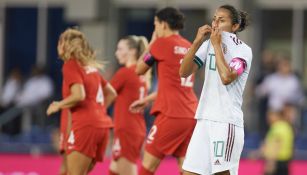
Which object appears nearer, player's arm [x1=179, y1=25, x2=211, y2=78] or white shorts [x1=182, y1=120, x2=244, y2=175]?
player's arm [x1=179, y1=25, x2=211, y2=78]

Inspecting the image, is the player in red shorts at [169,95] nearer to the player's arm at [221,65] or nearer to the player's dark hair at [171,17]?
the player's dark hair at [171,17]

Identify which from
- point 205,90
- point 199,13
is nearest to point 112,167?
point 205,90

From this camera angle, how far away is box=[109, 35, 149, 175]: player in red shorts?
13.3 metres

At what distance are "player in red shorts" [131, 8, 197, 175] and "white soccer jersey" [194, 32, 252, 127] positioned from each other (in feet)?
6.53

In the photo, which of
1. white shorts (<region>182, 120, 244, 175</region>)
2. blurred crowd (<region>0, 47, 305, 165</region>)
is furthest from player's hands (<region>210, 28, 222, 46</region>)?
blurred crowd (<region>0, 47, 305, 165</region>)

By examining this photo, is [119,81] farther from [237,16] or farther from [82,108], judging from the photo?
[237,16]

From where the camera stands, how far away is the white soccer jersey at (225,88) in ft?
31.9

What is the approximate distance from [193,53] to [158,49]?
2.11 m

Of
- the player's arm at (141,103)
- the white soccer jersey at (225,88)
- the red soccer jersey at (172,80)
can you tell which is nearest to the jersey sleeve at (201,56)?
the white soccer jersey at (225,88)

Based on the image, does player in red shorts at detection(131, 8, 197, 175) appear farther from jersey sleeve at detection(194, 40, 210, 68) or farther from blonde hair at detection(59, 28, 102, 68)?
jersey sleeve at detection(194, 40, 210, 68)

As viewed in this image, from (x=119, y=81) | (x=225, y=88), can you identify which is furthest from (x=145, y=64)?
(x=225, y=88)

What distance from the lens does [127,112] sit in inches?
523

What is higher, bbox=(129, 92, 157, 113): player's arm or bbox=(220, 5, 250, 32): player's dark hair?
bbox=(220, 5, 250, 32): player's dark hair

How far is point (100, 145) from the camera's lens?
1202 centimetres
